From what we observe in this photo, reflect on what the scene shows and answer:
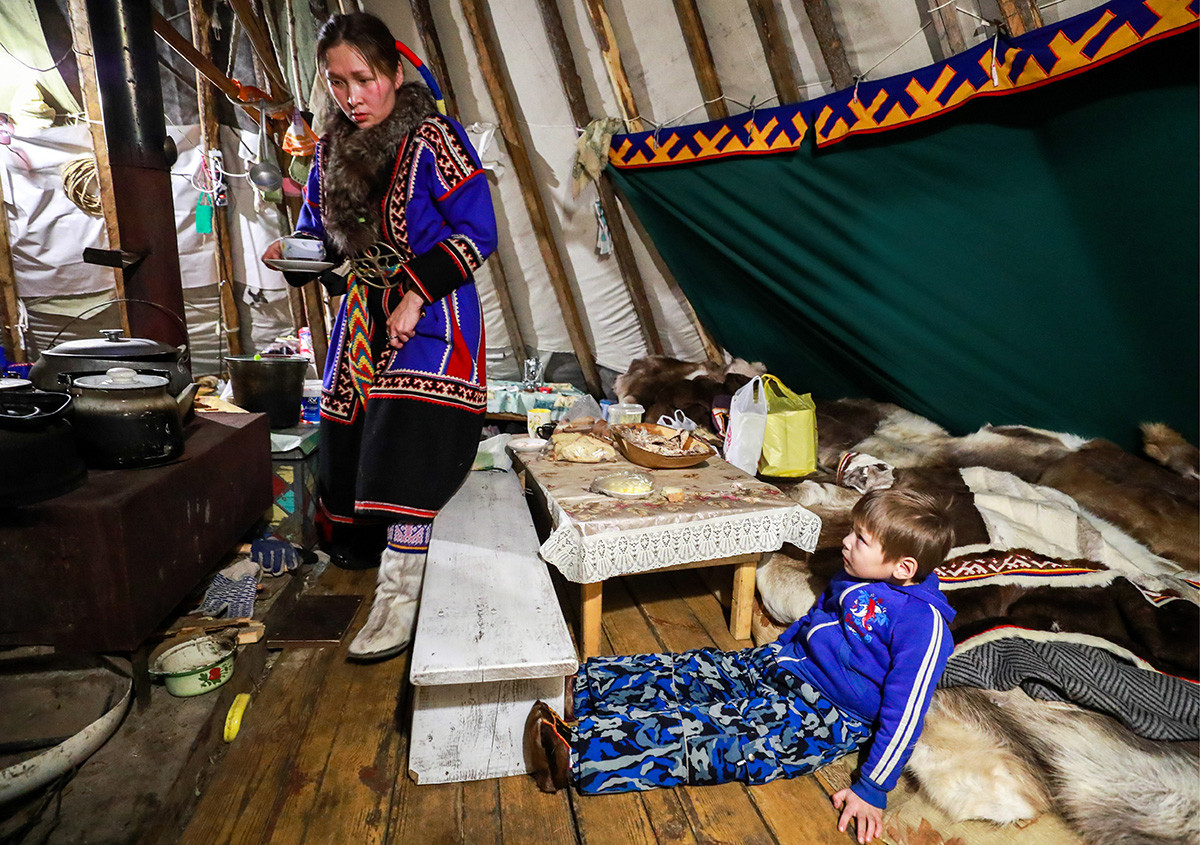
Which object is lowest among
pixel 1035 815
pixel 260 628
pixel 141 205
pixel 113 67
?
pixel 1035 815

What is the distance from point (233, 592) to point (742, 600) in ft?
5.35

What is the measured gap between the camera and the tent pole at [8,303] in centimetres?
443

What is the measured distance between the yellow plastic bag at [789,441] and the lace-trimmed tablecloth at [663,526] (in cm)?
51

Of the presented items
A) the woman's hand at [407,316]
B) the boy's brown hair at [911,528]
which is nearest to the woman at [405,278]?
the woman's hand at [407,316]

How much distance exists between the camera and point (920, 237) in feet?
7.36

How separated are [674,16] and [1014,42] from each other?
1.53m

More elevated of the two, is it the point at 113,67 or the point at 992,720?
the point at 113,67

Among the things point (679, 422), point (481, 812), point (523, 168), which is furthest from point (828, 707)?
point (523, 168)

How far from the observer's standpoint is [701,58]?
2734 millimetres

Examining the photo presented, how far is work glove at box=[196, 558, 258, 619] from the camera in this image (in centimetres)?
208

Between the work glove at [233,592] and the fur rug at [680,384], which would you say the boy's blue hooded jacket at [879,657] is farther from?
the fur rug at [680,384]

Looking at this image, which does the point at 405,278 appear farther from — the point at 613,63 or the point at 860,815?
the point at 860,815

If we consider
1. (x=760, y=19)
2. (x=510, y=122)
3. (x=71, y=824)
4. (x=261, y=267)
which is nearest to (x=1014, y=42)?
(x=760, y=19)

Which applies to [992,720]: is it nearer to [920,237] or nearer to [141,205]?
[920,237]
